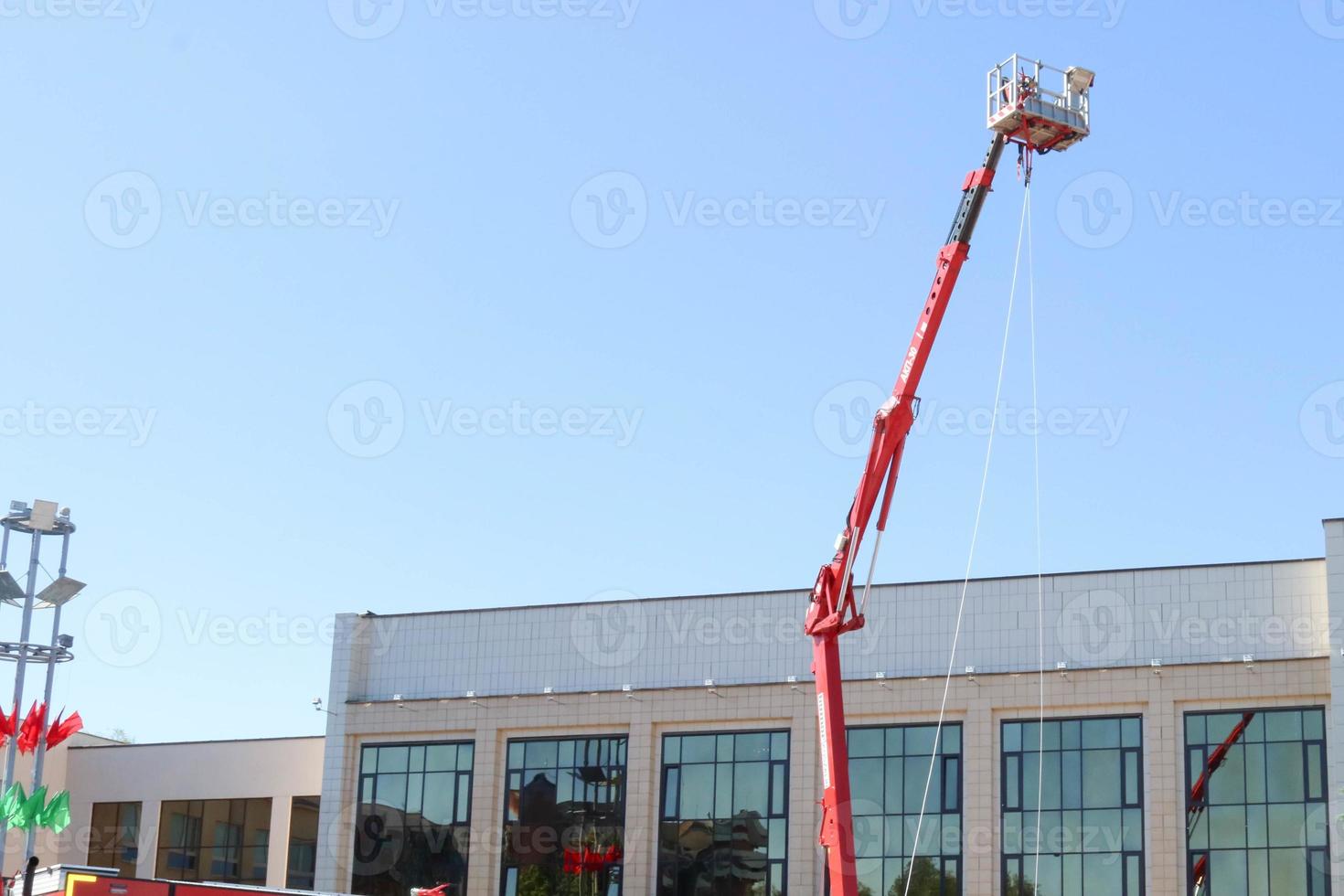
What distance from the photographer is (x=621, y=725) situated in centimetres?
5147

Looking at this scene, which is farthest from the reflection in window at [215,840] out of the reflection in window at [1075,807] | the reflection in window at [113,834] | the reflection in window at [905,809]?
the reflection in window at [1075,807]

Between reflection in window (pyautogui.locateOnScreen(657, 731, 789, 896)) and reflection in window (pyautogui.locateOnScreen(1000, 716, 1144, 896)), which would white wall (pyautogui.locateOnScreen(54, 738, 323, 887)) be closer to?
reflection in window (pyautogui.locateOnScreen(657, 731, 789, 896))

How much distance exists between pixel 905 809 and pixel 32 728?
913 inches

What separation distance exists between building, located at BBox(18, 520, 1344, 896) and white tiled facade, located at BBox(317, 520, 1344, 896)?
7cm

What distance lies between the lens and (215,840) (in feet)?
193

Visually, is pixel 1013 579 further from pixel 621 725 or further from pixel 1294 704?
pixel 621 725

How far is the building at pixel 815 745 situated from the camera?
144 feet

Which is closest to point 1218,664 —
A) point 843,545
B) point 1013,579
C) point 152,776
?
point 1013,579

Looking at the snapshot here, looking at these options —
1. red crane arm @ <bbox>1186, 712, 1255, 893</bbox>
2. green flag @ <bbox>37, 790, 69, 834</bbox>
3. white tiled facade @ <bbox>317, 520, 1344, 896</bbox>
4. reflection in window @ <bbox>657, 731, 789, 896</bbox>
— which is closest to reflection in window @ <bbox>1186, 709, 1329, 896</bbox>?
red crane arm @ <bbox>1186, 712, 1255, 893</bbox>

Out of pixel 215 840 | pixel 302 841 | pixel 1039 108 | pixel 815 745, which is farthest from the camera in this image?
pixel 215 840

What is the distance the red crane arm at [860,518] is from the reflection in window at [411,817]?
71.7 ft

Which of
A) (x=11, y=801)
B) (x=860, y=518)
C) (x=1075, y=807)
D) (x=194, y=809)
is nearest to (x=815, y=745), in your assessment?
(x=1075, y=807)

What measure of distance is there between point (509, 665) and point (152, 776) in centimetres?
1438

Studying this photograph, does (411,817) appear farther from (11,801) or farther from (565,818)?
(11,801)
